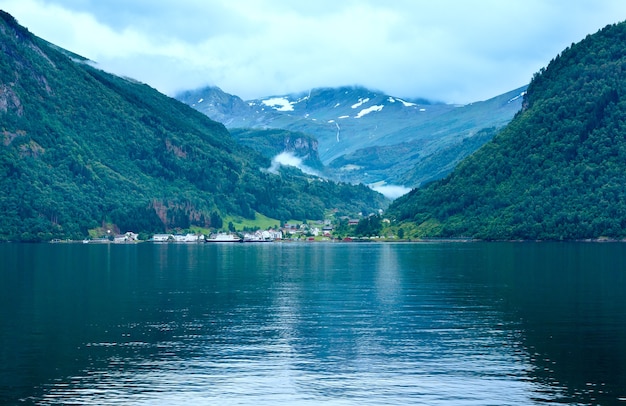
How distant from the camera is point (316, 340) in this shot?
3130 inches

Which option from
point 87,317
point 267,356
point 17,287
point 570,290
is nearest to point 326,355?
point 267,356

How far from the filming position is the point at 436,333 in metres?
82.6

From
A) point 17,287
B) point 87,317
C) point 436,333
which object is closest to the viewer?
point 436,333

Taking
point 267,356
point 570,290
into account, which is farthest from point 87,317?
point 570,290

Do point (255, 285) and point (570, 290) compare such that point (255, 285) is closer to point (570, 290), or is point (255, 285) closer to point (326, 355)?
point (570, 290)

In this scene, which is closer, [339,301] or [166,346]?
[166,346]

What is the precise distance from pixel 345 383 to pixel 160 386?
13.3 m

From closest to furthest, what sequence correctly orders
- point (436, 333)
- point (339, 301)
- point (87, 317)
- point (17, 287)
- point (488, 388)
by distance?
point (488, 388) → point (436, 333) → point (87, 317) → point (339, 301) → point (17, 287)

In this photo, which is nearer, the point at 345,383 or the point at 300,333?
the point at 345,383

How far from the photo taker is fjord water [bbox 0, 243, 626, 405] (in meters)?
60.0

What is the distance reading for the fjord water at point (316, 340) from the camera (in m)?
60.0

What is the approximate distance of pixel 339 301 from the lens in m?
110

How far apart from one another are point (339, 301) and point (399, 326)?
76.7 ft

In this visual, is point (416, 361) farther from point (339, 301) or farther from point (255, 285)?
point (255, 285)
